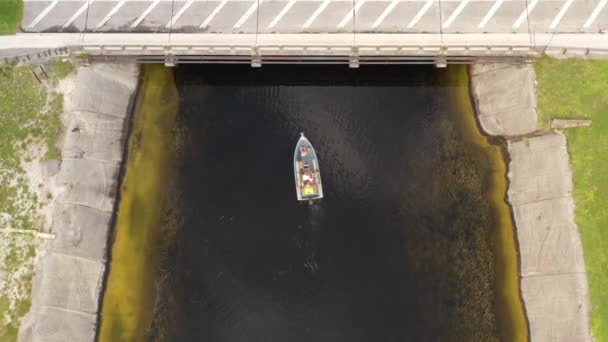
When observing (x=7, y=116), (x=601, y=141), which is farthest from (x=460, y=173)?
(x=7, y=116)

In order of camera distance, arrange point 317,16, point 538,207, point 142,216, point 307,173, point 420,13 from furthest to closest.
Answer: point 142,216 < point 307,173 < point 317,16 < point 420,13 < point 538,207

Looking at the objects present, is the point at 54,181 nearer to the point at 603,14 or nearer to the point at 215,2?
the point at 215,2

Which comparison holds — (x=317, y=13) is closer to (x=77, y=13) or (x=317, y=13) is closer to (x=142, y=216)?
(x=77, y=13)

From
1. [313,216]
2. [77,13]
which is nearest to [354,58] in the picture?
[313,216]

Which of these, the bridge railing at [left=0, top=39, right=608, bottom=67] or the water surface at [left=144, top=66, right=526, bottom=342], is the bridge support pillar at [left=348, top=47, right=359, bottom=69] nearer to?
the bridge railing at [left=0, top=39, right=608, bottom=67]

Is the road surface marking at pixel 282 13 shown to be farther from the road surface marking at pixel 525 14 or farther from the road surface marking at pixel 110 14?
the road surface marking at pixel 525 14
